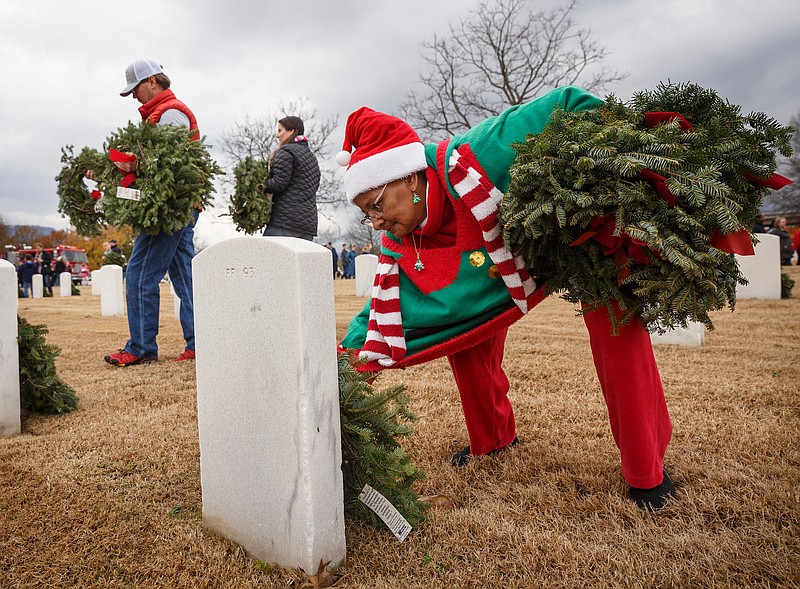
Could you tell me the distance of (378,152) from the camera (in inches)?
87.7

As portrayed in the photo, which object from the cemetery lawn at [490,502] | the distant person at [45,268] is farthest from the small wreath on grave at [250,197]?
the distant person at [45,268]

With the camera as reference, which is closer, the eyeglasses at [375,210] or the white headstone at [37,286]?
the eyeglasses at [375,210]

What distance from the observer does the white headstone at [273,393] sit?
167cm

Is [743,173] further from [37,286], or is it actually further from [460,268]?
[37,286]

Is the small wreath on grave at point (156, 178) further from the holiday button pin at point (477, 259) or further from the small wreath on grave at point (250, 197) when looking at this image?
the holiday button pin at point (477, 259)

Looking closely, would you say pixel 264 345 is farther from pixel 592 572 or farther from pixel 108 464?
pixel 108 464

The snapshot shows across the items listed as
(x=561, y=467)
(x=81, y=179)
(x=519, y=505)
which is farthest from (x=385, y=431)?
(x=81, y=179)

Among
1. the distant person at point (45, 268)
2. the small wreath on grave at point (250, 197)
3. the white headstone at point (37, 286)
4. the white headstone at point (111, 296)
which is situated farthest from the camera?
the distant person at point (45, 268)

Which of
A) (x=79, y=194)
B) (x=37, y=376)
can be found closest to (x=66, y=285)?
(x=79, y=194)

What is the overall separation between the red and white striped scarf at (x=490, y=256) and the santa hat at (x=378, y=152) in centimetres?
12

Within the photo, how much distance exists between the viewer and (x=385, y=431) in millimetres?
2094

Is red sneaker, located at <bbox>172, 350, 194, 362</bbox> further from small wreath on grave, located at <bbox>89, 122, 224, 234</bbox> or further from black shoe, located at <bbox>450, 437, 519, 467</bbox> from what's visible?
black shoe, located at <bbox>450, 437, 519, 467</bbox>

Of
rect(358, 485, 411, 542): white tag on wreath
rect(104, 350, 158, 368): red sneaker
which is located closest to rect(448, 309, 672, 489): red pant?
rect(358, 485, 411, 542): white tag on wreath

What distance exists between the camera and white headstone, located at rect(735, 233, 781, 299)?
9305 mm
